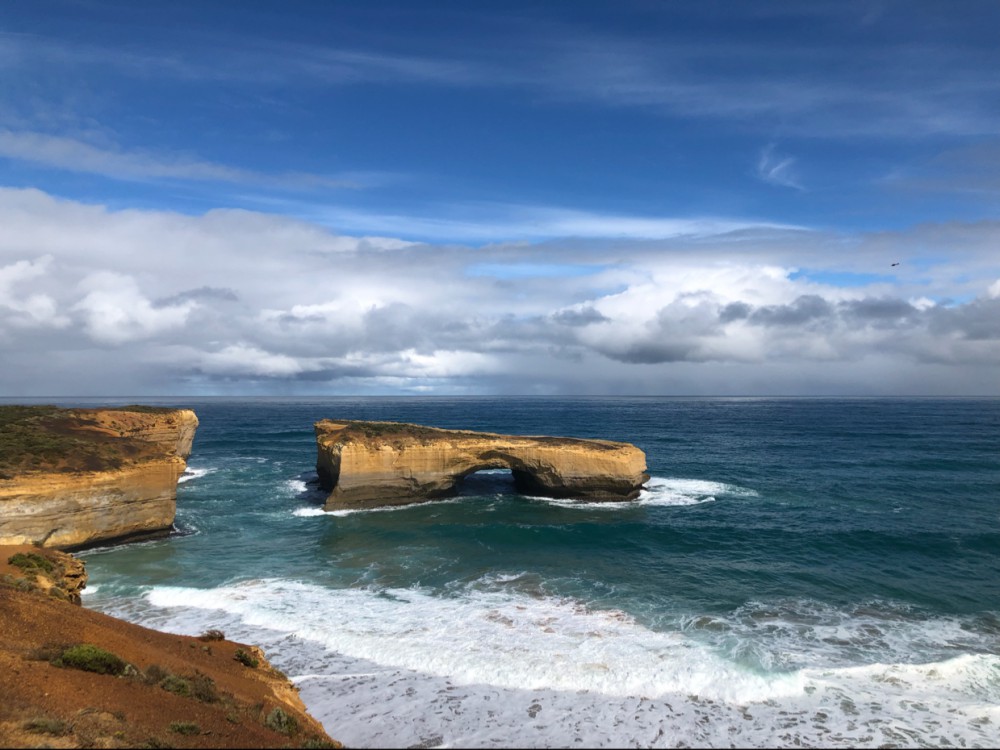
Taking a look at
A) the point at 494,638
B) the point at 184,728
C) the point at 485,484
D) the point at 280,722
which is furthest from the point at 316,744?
the point at 485,484

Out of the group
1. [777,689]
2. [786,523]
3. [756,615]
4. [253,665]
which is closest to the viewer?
[253,665]

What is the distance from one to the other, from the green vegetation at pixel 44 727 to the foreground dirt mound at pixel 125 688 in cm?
2

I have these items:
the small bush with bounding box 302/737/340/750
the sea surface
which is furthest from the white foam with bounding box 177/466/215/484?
the small bush with bounding box 302/737/340/750

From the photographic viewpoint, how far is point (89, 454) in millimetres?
27766

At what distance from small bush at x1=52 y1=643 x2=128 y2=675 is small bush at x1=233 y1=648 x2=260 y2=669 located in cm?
292

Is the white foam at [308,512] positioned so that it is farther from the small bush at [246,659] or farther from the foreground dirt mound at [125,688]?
the small bush at [246,659]

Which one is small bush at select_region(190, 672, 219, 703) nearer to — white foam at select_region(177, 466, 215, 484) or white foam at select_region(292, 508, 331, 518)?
white foam at select_region(292, 508, 331, 518)

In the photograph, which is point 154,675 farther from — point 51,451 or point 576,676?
point 51,451

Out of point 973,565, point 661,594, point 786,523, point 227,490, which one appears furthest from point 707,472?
point 227,490

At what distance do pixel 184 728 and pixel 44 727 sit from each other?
77.4 inches

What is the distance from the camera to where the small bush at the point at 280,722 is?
1022cm

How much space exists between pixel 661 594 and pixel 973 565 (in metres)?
15.5

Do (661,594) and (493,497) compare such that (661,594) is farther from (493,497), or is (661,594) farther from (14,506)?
(14,506)

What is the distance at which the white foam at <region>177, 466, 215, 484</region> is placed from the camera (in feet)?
156
